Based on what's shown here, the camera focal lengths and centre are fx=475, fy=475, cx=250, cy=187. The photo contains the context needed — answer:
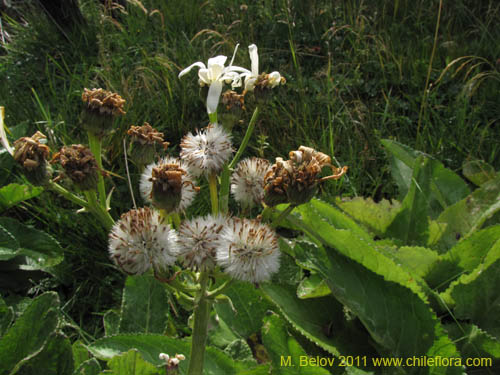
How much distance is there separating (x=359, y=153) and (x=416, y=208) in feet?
2.98

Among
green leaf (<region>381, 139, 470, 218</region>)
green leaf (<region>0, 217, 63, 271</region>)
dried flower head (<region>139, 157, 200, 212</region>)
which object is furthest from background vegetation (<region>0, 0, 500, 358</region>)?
dried flower head (<region>139, 157, 200, 212</region>)

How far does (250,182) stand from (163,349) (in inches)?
27.6

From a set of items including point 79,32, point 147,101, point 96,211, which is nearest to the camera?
point 96,211

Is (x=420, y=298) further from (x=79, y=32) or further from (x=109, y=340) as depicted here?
(x=79, y=32)

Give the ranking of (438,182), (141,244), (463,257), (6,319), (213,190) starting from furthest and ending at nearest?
1. (438,182)
2. (463,257)
3. (6,319)
4. (213,190)
5. (141,244)

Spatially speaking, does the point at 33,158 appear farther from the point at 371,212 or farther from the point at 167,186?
the point at 371,212

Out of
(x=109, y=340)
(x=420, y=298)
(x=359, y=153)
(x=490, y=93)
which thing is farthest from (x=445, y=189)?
(x=109, y=340)

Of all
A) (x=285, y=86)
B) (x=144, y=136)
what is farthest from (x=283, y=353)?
(x=285, y=86)

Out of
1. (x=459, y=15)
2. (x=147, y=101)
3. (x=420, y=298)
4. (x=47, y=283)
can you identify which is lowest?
(x=420, y=298)

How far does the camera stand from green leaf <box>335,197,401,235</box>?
2.22m

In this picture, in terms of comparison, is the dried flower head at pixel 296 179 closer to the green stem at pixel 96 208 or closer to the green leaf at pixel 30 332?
the green stem at pixel 96 208

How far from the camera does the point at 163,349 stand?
1642mm

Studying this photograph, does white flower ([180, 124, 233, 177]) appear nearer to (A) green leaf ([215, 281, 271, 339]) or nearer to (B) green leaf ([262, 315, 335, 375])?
(B) green leaf ([262, 315, 335, 375])

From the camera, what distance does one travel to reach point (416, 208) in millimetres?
2117
